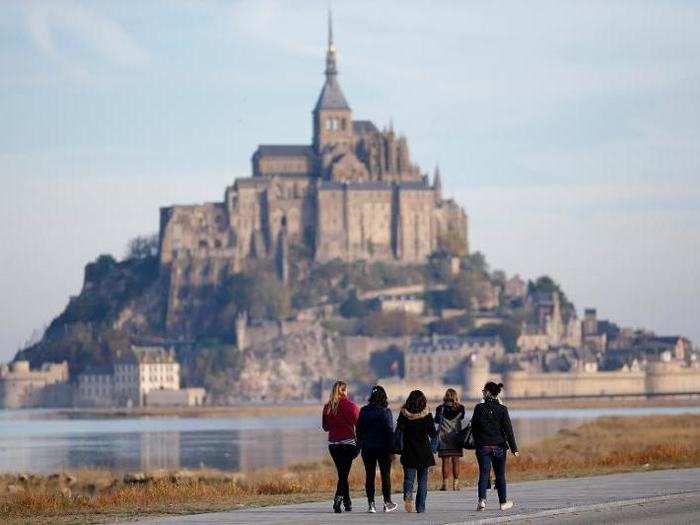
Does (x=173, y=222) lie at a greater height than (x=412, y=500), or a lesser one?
greater

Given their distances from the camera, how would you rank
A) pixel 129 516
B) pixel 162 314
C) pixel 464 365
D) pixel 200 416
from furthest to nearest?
1. pixel 162 314
2. pixel 464 365
3. pixel 200 416
4. pixel 129 516

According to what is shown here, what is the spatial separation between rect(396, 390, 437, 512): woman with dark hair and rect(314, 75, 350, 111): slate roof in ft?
449

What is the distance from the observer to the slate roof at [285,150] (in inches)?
5999

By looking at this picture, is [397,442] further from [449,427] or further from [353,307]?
[353,307]

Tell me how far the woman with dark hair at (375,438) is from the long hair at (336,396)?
0.86 feet

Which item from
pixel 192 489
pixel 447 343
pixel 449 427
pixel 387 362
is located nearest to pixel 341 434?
pixel 449 427

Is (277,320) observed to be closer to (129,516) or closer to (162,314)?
A: (162,314)

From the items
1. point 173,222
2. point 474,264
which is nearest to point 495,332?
point 474,264

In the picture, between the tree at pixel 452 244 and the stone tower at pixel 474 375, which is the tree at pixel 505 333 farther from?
the stone tower at pixel 474 375

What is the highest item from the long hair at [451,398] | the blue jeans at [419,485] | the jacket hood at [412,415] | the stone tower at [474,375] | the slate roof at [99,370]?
the slate roof at [99,370]

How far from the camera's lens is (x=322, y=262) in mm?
146625

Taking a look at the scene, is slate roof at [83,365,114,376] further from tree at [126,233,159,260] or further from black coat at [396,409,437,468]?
black coat at [396,409,437,468]

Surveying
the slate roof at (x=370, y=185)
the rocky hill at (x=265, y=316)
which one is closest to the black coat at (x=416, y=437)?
the rocky hill at (x=265, y=316)

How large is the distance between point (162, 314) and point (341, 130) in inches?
822
